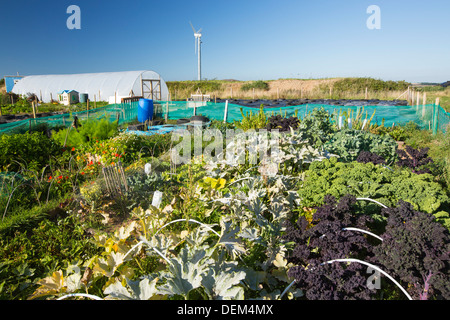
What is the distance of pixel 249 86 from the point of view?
36594 mm

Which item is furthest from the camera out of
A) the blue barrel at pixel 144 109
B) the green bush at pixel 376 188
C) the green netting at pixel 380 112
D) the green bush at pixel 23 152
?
the blue barrel at pixel 144 109

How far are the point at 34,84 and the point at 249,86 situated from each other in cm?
2234

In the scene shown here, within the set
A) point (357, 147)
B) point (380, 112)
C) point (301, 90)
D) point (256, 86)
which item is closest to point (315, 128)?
point (357, 147)

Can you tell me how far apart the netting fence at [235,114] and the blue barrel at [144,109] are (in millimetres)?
641

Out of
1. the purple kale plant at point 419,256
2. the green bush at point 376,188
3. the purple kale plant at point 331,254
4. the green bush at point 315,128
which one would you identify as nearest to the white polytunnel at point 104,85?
the green bush at point 315,128

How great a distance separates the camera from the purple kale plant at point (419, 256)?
1687 mm

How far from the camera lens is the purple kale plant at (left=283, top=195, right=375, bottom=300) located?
63.1 inches

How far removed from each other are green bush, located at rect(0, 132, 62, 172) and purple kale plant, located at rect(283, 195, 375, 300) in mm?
5743

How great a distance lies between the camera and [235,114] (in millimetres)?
12945

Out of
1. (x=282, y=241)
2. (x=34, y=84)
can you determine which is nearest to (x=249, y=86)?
(x=34, y=84)

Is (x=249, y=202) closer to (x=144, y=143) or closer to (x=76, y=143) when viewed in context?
(x=144, y=143)

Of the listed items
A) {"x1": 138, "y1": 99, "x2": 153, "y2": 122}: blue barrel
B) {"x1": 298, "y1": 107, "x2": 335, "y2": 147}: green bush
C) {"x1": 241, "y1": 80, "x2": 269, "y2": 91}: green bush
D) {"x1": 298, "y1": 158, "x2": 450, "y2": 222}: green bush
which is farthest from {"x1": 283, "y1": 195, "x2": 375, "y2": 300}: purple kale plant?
{"x1": 241, "y1": 80, "x2": 269, "y2": 91}: green bush

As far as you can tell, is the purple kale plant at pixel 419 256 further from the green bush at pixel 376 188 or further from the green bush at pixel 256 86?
the green bush at pixel 256 86

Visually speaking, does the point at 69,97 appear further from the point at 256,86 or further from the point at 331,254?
the point at 331,254
